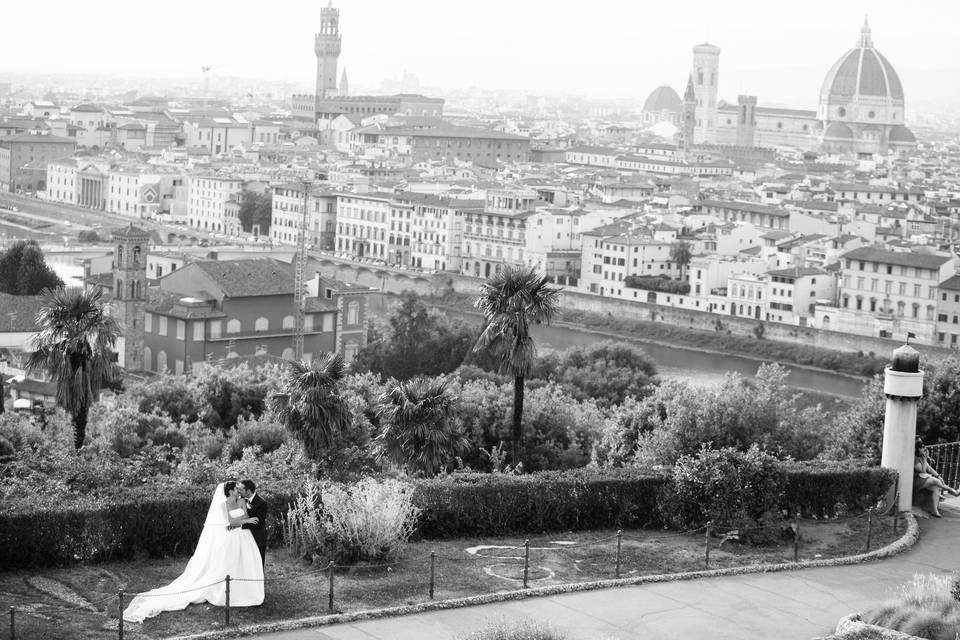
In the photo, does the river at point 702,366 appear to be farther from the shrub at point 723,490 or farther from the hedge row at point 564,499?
the shrub at point 723,490

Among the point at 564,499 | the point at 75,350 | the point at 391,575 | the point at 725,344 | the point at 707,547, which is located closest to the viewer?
the point at 391,575

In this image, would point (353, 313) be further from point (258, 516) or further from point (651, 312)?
point (258, 516)

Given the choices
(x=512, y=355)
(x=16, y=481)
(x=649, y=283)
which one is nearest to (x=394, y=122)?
(x=649, y=283)

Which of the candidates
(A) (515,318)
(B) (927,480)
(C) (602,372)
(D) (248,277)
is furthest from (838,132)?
(B) (927,480)

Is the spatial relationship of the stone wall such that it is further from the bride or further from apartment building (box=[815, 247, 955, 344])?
the bride

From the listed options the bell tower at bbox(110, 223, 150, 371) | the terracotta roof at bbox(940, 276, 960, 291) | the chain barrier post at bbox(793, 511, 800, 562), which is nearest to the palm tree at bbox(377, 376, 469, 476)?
the chain barrier post at bbox(793, 511, 800, 562)

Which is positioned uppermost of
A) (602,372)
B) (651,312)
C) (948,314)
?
(948,314)
